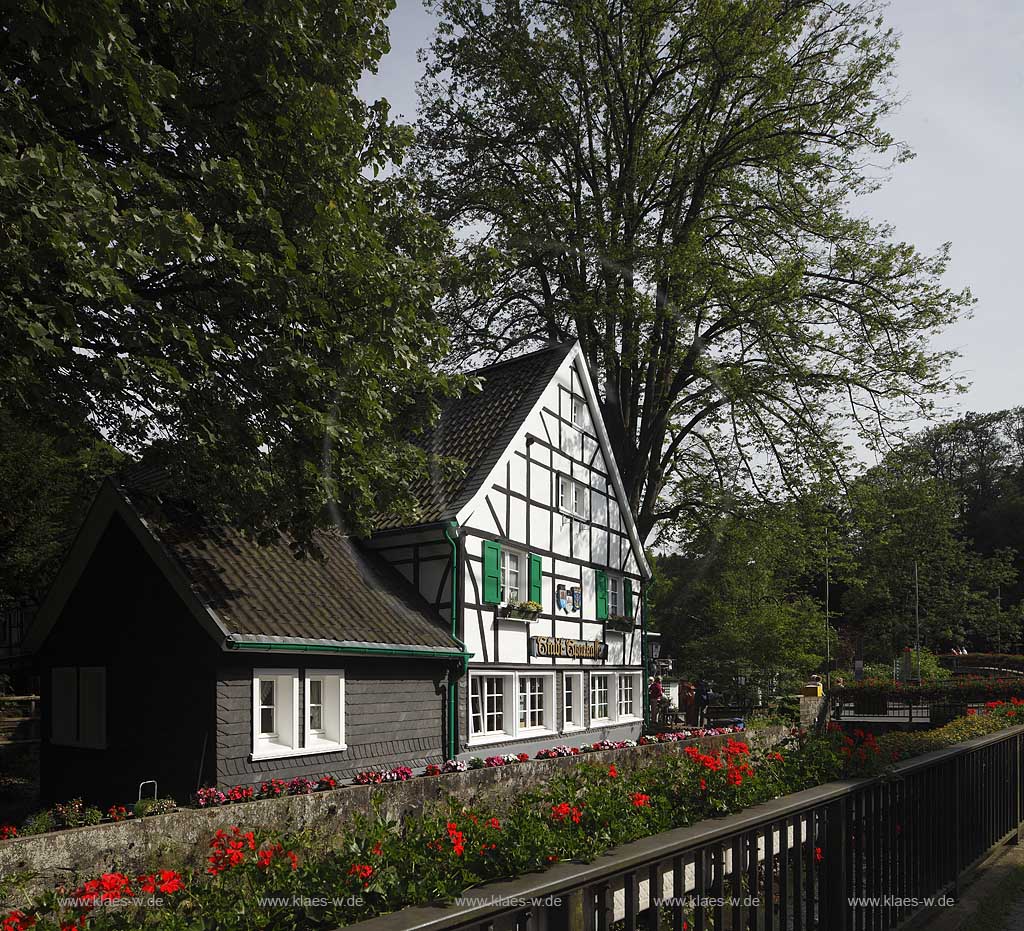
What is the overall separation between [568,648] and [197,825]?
1318cm

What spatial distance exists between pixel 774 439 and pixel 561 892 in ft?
71.3

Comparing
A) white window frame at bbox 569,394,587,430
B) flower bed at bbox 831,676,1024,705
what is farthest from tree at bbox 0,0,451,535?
flower bed at bbox 831,676,1024,705

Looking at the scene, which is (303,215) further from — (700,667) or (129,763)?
(700,667)

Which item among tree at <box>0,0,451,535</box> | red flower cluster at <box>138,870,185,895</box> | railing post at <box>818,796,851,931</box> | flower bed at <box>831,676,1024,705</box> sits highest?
tree at <box>0,0,451,535</box>

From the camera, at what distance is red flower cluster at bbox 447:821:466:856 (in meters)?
3.57

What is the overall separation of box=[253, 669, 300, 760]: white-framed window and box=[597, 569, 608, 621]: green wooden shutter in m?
10.1

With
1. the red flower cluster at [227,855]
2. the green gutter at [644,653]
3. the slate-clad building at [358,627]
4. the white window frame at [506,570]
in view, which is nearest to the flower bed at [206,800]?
the slate-clad building at [358,627]

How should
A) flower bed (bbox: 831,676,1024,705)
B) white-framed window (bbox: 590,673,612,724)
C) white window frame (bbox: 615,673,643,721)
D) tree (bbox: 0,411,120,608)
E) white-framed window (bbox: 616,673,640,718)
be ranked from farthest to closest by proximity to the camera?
flower bed (bbox: 831,676,1024,705)
tree (bbox: 0,411,120,608)
white-framed window (bbox: 616,673,640,718)
white window frame (bbox: 615,673,643,721)
white-framed window (bbox: 590,673,612,724)

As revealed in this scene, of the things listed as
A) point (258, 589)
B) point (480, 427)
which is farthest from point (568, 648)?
point (258, 589)

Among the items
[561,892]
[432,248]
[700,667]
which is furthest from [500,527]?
[700,667]

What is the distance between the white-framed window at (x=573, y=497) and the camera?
2160cm

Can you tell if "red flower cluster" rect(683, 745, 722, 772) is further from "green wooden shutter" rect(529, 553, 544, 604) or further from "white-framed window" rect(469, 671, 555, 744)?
"green wooden shutter" rect(529, 553, 544, 604)

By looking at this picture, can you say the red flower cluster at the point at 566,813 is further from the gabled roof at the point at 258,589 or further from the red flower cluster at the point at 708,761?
the gabled roof at the point at 258,589

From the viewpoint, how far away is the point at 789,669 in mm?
34938
